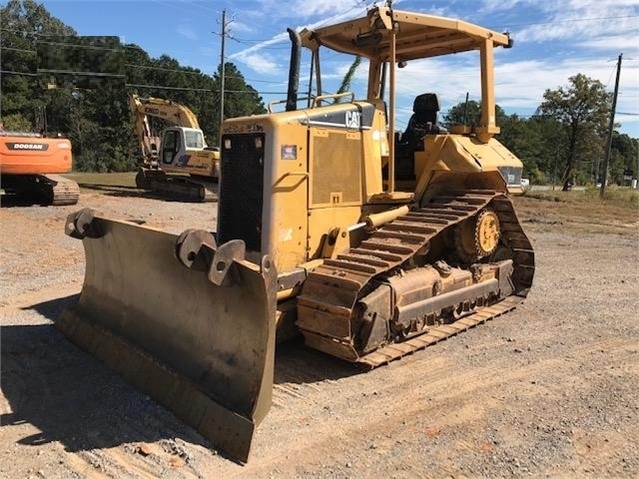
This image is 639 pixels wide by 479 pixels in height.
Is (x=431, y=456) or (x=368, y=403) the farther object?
(x=368, y=403)

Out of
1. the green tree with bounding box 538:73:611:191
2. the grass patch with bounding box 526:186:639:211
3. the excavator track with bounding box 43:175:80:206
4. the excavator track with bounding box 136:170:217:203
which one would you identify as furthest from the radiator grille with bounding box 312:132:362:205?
the green tree with bounding box 538:73:611:191

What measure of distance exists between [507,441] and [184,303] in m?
2.53

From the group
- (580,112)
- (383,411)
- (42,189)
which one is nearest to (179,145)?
(42,189)

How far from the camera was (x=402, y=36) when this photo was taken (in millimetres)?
6516

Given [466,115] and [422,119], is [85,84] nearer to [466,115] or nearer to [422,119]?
[466,115]

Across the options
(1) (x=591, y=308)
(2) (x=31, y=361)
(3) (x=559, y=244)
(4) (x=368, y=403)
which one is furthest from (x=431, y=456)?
(3) (x=559, y=244)

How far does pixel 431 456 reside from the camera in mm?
3629

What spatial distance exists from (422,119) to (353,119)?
1504 mm

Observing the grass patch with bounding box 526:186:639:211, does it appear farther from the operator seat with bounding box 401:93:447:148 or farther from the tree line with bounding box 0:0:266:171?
the tree line with bounding box 0:0:266:171

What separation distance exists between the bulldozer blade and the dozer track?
3.02 ft

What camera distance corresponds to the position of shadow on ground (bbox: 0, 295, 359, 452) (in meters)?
3.80

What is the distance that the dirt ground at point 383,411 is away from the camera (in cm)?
350

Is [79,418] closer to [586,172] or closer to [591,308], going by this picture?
[591,308]

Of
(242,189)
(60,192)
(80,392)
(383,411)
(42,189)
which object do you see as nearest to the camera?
(383,411)
